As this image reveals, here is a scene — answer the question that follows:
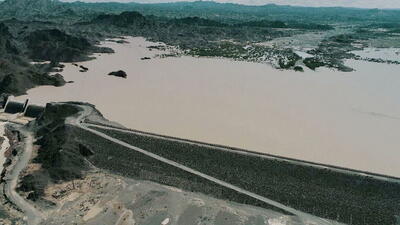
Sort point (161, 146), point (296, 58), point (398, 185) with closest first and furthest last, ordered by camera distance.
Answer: point (398, 185), point (161, 146), point (296, 58)

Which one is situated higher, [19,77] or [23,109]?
[19,77]

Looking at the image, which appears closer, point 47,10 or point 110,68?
point 110,68

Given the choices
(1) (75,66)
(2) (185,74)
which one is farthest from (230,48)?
(1) (75,66)

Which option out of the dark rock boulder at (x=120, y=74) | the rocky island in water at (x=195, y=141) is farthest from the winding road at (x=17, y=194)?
the dark rock boulder at (x=120, y=74)

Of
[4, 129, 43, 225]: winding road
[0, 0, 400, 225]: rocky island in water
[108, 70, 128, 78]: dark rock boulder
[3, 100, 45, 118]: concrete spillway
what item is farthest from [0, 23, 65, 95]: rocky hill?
[4, 129, 43, 225]: winding road

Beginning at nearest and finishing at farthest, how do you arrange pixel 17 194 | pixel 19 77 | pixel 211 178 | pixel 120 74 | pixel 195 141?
pixel 17 194 < pixel 211 178 < pixel 195 141 < pixel 19 77 < pixel 120 74

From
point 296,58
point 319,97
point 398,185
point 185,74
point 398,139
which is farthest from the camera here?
point 296,58

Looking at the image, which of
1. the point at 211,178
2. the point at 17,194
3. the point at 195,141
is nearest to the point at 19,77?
the point at 17,194

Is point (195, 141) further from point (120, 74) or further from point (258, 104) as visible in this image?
point (120, 74)

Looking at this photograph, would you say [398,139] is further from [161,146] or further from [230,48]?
[230,48]
